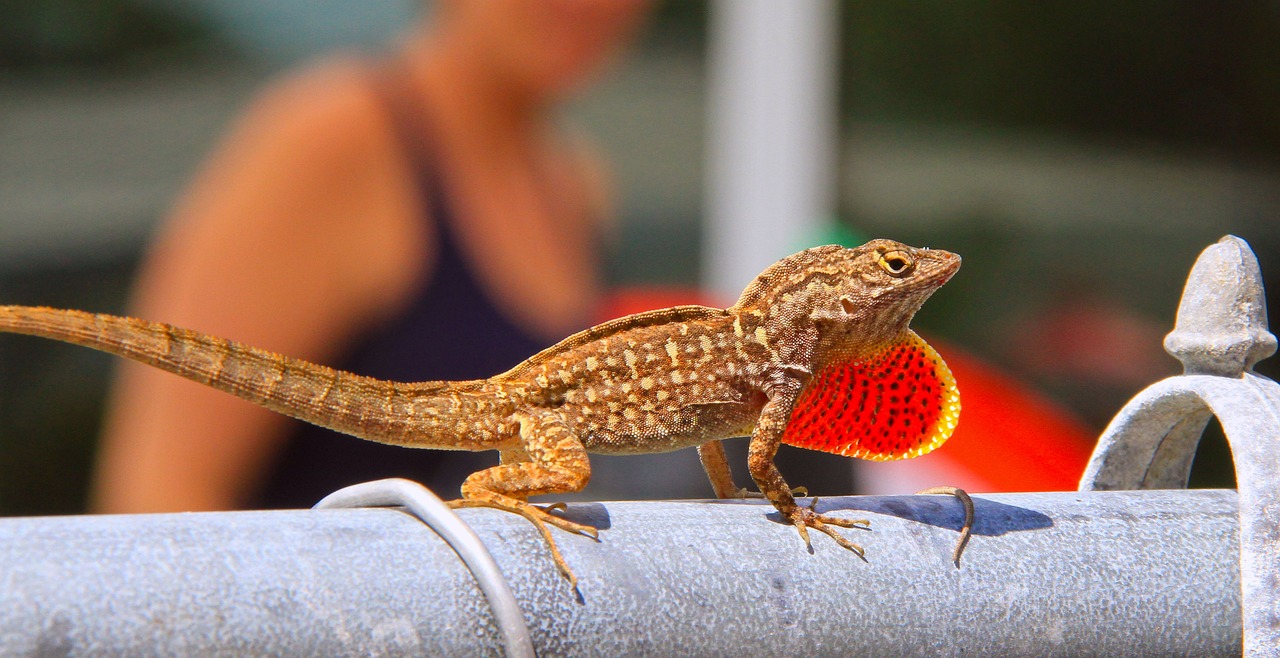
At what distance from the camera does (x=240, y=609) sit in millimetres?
753

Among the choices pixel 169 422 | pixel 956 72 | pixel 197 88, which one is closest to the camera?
pixel 169 422

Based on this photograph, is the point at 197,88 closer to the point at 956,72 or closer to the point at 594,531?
the point at 956,72

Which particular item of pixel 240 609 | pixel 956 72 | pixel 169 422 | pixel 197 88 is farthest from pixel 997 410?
pixel 240 609

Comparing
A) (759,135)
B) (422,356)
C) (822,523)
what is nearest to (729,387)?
(822,523)

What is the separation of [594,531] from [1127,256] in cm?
693

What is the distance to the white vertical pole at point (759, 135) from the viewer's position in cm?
608

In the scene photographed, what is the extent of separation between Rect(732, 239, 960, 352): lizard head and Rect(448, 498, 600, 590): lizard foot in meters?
0.58

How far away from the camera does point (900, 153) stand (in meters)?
6.60

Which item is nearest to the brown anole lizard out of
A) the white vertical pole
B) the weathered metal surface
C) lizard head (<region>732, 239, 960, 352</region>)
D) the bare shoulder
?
lizard head (<region>732, 239, 960, 352</region>)

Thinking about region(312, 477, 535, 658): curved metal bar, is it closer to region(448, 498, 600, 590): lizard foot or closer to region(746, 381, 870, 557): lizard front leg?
region(448, 498, 600, 590): lizard foot

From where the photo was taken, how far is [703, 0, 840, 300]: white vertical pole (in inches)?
239

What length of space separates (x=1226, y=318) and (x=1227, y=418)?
0.14 meters

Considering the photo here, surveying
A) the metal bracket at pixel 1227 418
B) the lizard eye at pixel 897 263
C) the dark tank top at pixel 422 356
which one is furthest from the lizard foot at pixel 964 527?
the dark tank top at pixel 422 356

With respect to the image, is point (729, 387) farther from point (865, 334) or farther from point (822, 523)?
point (822, 523)
